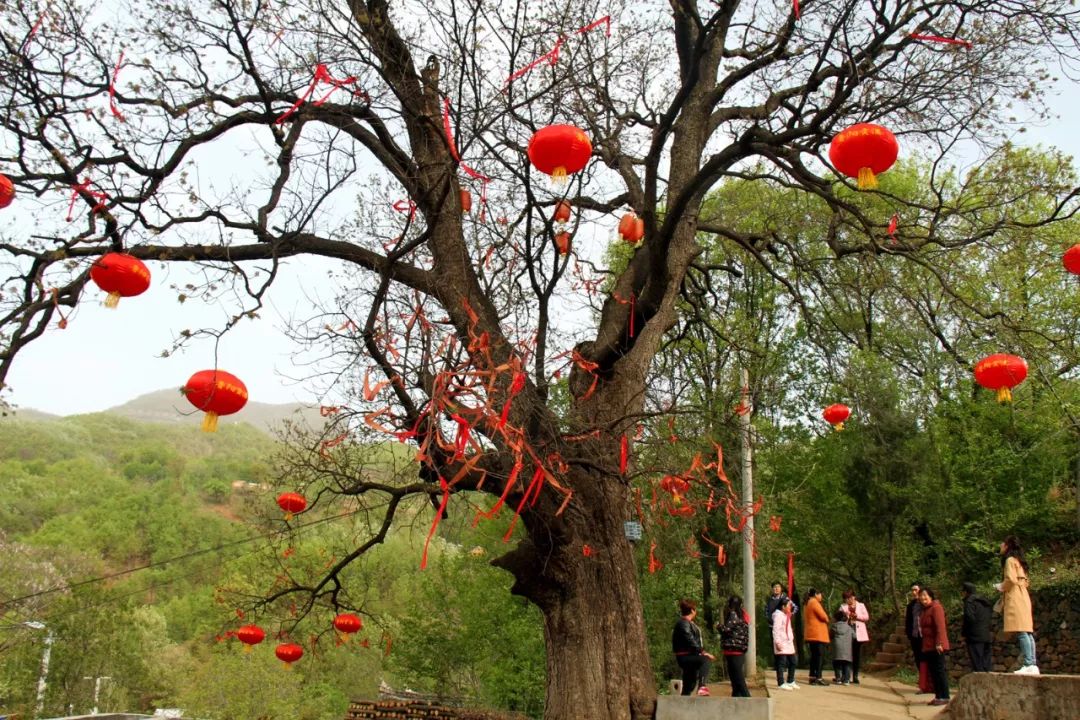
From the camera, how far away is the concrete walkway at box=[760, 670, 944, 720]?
9.70 metres

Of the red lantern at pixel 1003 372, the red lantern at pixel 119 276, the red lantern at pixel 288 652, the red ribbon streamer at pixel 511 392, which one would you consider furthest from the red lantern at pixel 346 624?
the red lantern at pixel 1003 372

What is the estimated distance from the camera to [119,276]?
5.73 m

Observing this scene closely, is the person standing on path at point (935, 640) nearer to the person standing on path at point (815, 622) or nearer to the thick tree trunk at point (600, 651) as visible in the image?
the person standing on path at point (815, 622)

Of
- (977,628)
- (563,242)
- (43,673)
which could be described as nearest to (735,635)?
(977,628)

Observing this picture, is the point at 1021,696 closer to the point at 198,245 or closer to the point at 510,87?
the point at 510,87

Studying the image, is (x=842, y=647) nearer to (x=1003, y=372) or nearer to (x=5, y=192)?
(x=1003, y=372)

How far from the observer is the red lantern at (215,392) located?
5.54 metres

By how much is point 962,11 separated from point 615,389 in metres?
5.07

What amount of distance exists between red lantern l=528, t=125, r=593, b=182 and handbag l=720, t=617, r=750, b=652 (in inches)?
239

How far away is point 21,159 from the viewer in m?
7.70

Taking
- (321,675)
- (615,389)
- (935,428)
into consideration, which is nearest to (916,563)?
(935,428)

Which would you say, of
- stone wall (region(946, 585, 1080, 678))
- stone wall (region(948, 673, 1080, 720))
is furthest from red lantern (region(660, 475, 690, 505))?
stone wall (region(946, 585, 1080, 678))

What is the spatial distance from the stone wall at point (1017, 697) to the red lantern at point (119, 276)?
8.14 metres

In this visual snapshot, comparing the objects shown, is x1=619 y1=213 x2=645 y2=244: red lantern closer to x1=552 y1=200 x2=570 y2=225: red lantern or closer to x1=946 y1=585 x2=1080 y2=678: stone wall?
x1=552 y1=200 x2=570 y2=225: red lantern
